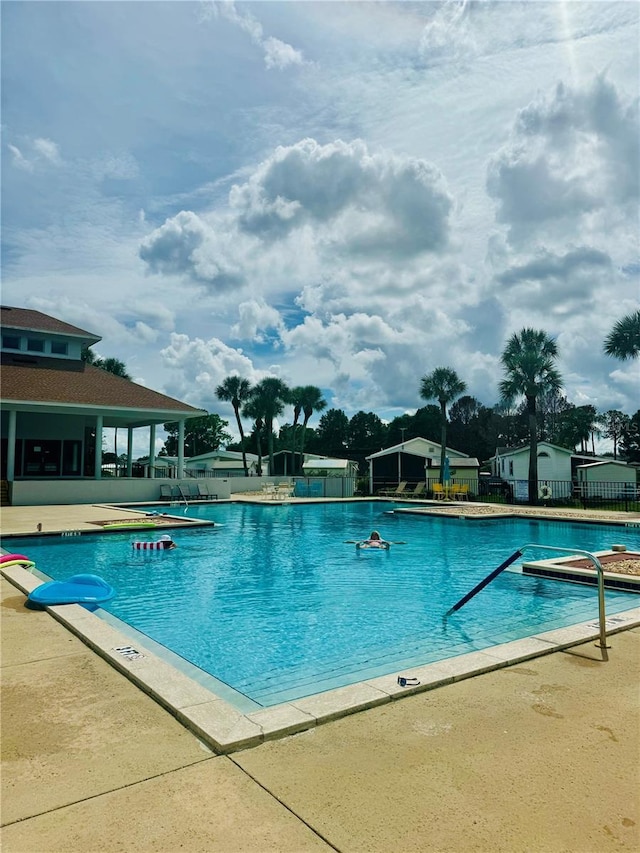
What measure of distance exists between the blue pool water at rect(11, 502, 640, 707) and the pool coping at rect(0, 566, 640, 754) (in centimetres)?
112

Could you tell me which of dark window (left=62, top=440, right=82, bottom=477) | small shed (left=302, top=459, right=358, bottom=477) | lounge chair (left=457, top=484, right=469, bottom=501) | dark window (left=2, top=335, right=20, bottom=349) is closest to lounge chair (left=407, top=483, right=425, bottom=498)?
lounge chair (left=457, top=484, right=469, bottom=501)

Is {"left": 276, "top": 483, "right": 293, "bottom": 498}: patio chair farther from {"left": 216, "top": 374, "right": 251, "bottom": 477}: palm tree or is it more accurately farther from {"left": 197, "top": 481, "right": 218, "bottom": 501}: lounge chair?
{"left": 216, "top": 374, "right": 251, "bottom": 477}: palm tree

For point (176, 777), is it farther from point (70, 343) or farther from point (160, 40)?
point (70, 343)

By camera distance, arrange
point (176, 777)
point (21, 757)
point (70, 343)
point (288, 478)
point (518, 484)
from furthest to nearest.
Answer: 1. point (288, 478)
2. point (70, 343)
3. point (518, 484)
4. point (21, 757)
5. point (176, 777)

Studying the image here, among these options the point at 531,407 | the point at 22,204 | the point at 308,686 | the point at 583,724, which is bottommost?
the point at 308,686

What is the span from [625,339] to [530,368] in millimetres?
4840

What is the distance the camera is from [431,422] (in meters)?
78.3

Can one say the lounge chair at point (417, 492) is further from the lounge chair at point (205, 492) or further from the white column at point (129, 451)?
the white column at point (129, 451)

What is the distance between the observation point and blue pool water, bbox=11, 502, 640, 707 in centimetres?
665

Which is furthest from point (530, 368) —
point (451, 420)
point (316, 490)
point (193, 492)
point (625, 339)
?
point (451, 420)

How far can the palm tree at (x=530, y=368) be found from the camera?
32.2 meters

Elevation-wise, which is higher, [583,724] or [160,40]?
[160,40]

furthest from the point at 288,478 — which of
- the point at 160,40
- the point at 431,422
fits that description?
the point at 431,422

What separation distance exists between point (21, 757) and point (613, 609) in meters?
7.72
